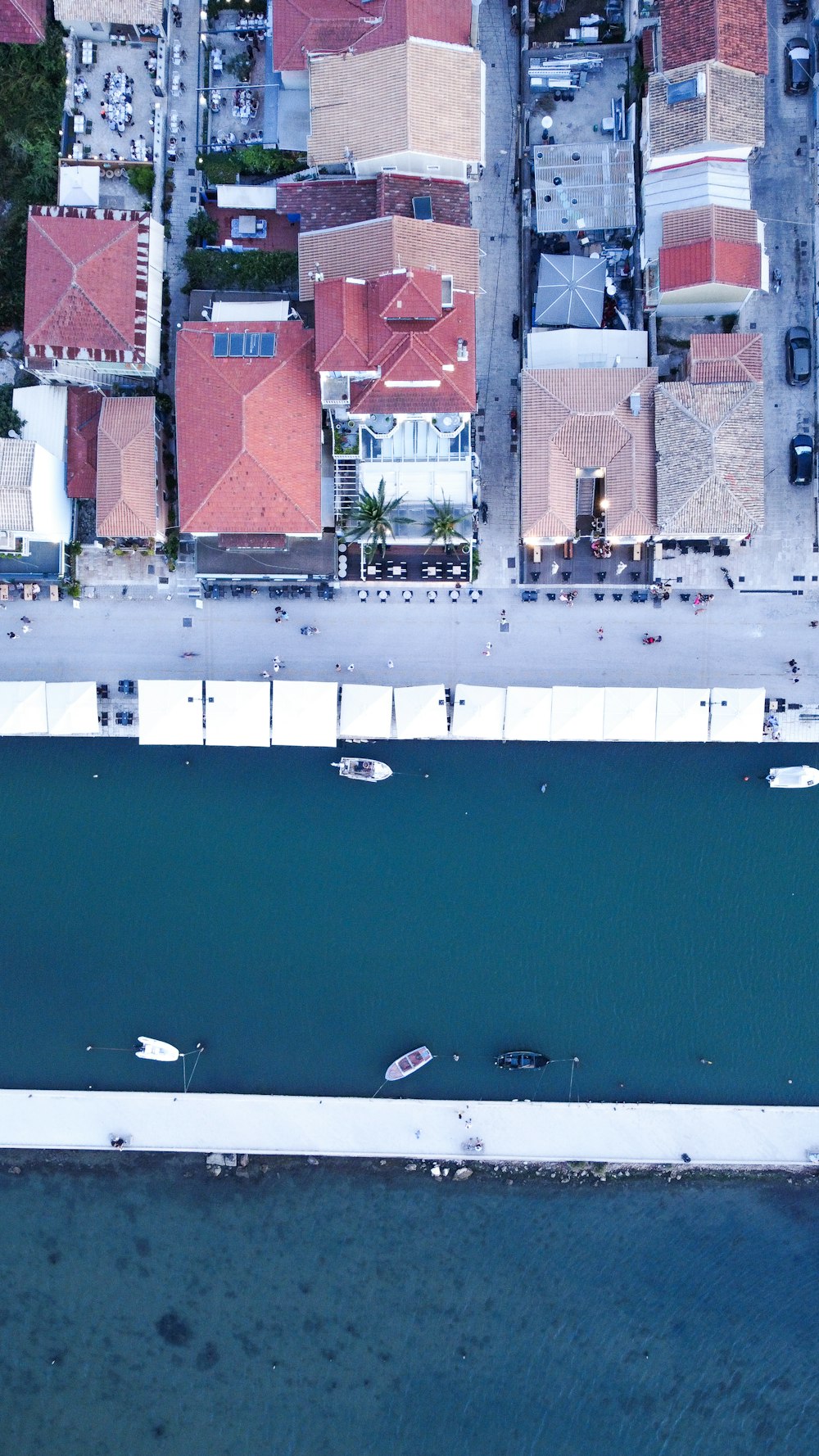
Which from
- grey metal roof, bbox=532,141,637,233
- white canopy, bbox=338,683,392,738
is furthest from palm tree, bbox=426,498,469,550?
grey metal roof, bbox=532,141,637,233

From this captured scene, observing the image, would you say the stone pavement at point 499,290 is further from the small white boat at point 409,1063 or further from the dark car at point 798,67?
the small white boat at point 409,1063

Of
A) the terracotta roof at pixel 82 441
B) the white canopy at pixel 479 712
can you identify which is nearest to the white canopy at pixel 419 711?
the white canopy at pixel 479 712

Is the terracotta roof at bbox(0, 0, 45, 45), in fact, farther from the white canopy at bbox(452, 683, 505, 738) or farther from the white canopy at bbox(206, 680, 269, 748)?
the white canopy at bbox(452, 683, 505, 738)

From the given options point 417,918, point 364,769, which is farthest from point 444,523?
point 417,918

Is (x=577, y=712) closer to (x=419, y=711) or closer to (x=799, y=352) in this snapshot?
(x=419, y=711)

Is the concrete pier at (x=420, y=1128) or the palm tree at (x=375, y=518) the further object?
the concrete pier at (x=420, y=1128)

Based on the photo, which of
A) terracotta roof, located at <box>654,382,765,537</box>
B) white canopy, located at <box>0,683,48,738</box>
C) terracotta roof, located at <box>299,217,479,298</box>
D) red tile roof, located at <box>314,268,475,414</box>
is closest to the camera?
red tile roof, located at <box>314,268,475,414</box>
